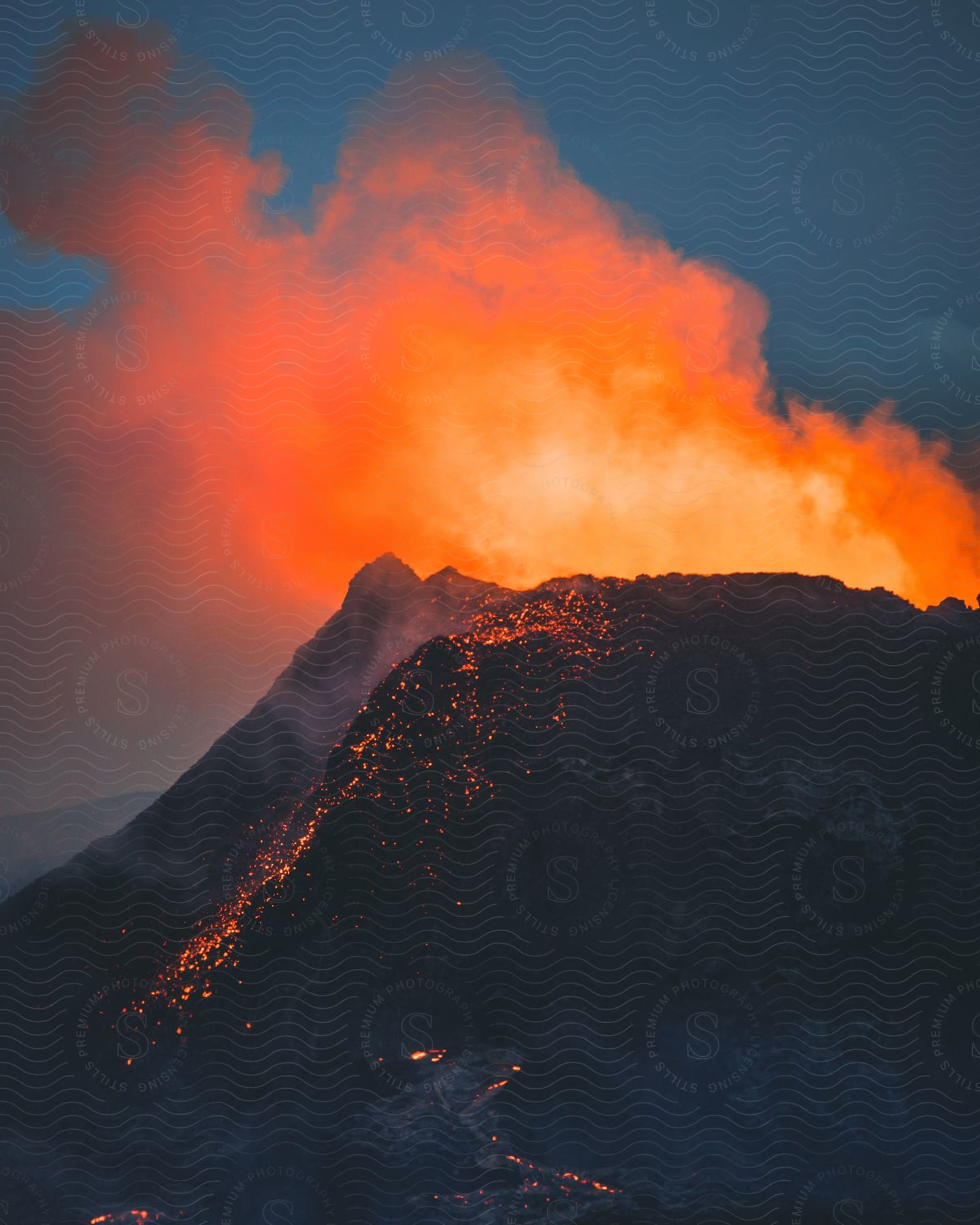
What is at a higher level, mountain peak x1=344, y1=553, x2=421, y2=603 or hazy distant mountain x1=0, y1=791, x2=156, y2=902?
mountain peak x1=344, y1=553, x2=421, y2=603

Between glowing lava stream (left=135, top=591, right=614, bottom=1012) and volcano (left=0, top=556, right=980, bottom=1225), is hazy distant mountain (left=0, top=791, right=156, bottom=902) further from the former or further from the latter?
glowing lava stream (left=135, top=591, right=614, bottom=1012)

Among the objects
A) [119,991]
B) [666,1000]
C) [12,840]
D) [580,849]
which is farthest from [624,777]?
[12,840]

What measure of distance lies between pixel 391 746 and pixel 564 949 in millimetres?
10304

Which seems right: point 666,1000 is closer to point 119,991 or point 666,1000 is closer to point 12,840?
point 119,991

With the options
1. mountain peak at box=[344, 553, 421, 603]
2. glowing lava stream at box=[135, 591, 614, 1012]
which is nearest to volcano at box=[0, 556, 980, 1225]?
glowing lava stream at box=[135, 591, 614, 1012]

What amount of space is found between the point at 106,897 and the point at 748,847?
2414 cm

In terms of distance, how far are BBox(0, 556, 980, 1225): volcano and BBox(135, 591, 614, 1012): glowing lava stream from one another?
16 cm

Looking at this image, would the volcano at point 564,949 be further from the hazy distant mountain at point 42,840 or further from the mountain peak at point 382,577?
the mountain peak at point 382,577

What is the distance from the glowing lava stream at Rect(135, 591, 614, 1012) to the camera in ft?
104

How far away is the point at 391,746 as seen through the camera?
36.8 meters

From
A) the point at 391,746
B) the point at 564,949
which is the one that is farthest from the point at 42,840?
the point at 564,949

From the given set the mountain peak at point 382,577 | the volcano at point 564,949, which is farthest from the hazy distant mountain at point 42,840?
the mountain peak at point 382,577

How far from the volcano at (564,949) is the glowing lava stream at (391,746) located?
0.52ft

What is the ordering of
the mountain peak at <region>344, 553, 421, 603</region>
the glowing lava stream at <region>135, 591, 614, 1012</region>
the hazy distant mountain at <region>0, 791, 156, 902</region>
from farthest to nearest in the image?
the mountain peak at <region>344, 553, 421, 603</region> < the hazy distant mountain at <region>0, 791, 156, 902</region> < the glowing lava stream at <region>135, 591, 614, 1012</region>
